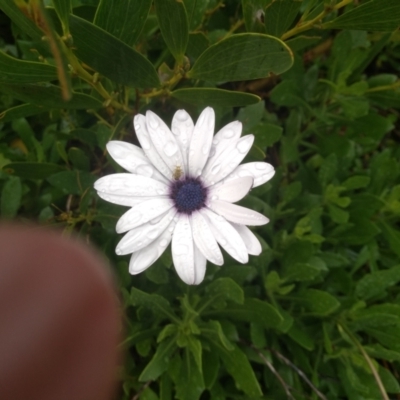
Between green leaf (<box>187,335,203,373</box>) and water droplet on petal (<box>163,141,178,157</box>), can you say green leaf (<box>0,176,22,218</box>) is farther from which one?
green leaf (<box>187,335,203,373</box>)

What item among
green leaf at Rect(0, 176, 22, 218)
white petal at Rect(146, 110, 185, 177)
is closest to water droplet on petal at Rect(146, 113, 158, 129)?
white petal at Rect(146, 110, 185, 177)

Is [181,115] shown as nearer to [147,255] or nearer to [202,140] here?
[202,140]

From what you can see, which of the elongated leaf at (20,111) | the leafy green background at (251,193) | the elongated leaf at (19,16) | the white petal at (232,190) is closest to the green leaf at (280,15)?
the leafy green background at (251,193)

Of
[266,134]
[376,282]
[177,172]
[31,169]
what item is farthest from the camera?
[376,282]

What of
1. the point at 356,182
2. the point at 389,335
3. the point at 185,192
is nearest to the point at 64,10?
the point at 185,192

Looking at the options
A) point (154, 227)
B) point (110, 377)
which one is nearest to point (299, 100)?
point (154, 227)

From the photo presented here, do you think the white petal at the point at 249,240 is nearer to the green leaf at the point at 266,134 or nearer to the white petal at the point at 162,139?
the white petal at the point at 162,139

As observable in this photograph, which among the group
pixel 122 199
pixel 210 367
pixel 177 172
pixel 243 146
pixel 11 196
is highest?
pixel 243 146
